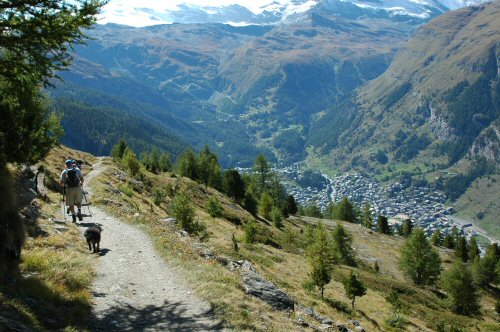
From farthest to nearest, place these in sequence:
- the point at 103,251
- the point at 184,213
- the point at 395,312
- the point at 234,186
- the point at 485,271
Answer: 1. the point at 234,186
2. the point at 485,271
3. the point at 395,312
4. the point at 184,213
5. the point at 103,251

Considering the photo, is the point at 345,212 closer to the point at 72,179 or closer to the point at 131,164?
the point at 131,164

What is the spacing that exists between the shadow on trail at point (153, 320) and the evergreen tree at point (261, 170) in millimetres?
103560

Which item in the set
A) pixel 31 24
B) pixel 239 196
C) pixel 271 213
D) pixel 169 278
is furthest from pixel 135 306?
pixel 239 196

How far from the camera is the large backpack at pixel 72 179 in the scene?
2874cm

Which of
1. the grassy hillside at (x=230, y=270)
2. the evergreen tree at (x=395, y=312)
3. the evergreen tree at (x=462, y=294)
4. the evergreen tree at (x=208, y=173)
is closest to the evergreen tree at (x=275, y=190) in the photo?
the grassy hillside at (x=230, y=270)

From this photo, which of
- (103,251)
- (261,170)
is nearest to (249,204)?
(261,170)

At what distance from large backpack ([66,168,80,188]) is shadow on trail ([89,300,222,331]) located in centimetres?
1483

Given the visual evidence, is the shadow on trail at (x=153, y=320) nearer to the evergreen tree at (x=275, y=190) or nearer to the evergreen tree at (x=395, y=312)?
the evergreen tree at (x=395, y=312)

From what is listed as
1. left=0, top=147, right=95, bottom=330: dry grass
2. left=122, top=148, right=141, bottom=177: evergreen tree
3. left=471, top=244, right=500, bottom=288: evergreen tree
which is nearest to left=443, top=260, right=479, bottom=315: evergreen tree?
left=471, top=244, right=500, bottom=288: evergreen tree

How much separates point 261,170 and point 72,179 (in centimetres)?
9625

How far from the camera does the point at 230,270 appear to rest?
23375 mm

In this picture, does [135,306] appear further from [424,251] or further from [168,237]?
[424,251]

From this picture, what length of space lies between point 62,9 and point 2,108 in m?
9.14

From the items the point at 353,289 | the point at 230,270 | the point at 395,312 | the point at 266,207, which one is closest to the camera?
the point at 230,270
